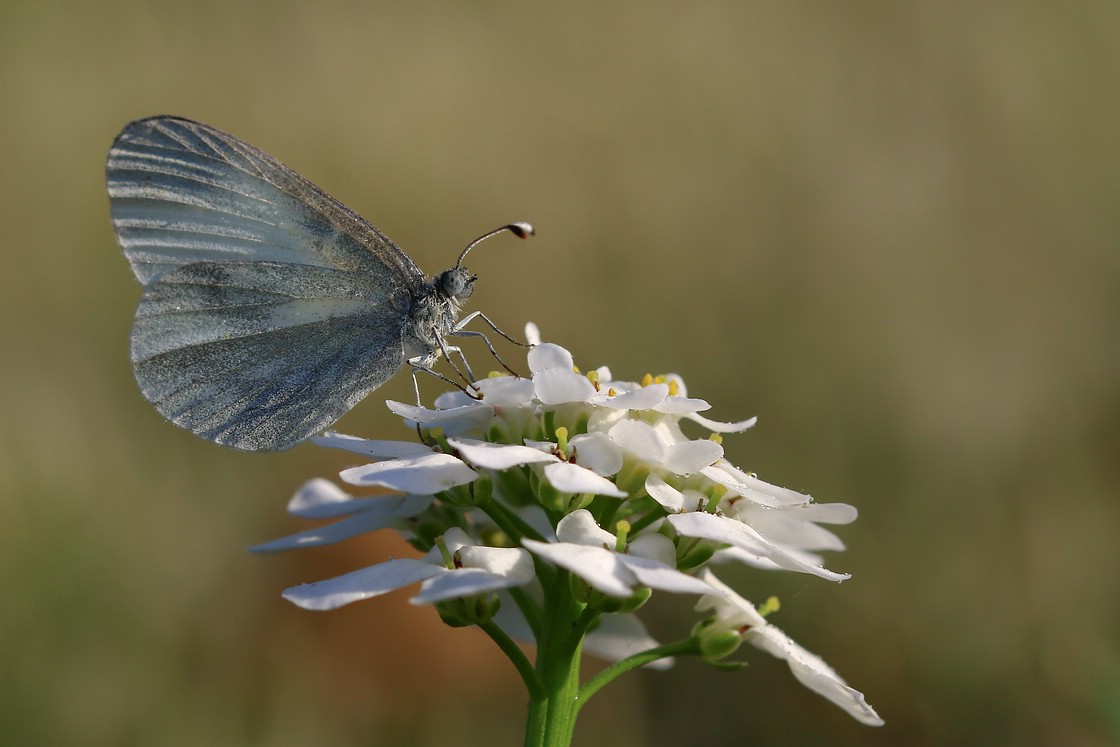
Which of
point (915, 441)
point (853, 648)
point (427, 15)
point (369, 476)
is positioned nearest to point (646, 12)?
point (427, 15)

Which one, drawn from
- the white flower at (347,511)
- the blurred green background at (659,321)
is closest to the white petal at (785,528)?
the white flower at (347,511)

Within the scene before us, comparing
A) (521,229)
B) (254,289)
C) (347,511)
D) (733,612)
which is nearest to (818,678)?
(733,612)

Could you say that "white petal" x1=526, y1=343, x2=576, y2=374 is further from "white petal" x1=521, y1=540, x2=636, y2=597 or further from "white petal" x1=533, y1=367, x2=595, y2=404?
"white petal" x1=521, y1=540, x2=636, y2=597

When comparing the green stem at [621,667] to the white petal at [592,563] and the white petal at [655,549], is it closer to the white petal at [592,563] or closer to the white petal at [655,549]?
the white petal at [655,549]

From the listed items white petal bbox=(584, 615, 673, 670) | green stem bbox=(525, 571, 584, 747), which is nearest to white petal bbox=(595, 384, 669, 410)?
green stem bbox=(525, 571, 584, 747)

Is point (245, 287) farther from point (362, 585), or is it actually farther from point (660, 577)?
point (660, 577)
